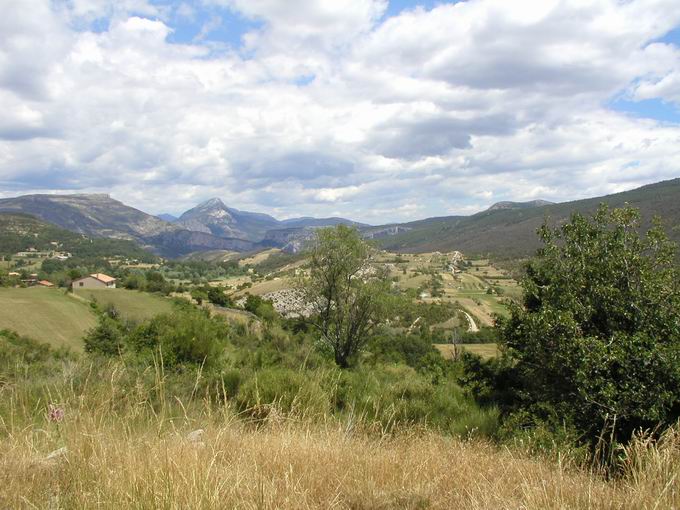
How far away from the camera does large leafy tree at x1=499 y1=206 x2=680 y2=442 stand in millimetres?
7004

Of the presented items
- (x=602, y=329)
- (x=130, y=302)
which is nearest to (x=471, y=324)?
(x=130, y=302)

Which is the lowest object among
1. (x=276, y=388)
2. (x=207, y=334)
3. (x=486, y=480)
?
(x=207, y=334)

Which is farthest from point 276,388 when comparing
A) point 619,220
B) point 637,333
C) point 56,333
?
point 56,333

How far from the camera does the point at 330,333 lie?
29.7 metres

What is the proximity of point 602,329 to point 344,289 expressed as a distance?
2118cm

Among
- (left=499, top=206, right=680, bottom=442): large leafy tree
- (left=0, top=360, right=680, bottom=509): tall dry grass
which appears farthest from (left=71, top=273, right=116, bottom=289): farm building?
(left=0, top=360, right=680, bottom=509): tall dry grass

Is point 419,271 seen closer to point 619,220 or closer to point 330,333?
point 330,333

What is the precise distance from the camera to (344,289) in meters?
28.9

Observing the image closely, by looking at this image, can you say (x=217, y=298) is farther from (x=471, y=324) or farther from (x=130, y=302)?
(x=471, y=324)

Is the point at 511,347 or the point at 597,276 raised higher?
the point at 597,276

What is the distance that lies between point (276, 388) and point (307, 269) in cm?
2175

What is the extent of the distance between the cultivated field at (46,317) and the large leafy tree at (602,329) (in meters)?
52.0

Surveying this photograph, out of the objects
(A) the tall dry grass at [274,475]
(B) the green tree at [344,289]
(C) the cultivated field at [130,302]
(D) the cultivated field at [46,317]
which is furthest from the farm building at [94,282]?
(A) the tall dry grass at [274,475]

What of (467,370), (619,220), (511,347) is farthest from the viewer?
(467,370)
